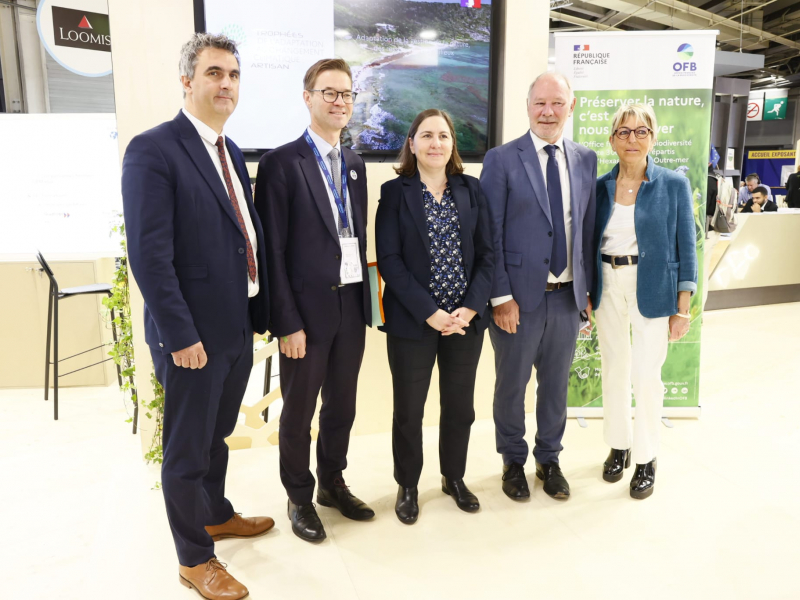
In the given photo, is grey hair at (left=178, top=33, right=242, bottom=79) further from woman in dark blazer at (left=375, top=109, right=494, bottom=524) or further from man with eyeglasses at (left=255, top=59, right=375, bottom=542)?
woman in dark blazer at (left=375, top=109, right=494, bottom=524)

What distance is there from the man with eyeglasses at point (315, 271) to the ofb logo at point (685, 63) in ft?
7.07

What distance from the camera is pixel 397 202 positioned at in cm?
230

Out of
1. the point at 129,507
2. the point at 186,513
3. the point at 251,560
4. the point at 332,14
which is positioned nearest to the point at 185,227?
the point at 186,513

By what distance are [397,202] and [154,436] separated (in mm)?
1862

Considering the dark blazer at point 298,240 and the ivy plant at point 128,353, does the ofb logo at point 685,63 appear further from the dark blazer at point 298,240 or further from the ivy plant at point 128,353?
the ivy plant at point 128,353

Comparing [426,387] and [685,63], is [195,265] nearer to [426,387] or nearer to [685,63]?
[426,387]

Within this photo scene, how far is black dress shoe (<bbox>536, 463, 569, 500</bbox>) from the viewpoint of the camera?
2684 mm

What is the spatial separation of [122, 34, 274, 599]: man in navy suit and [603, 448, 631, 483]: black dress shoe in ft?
5.94

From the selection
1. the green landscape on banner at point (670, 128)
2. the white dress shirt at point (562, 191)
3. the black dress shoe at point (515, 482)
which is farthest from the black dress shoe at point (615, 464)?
the green landscape on banner at point (670, 128)

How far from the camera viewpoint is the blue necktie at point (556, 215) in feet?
8.29

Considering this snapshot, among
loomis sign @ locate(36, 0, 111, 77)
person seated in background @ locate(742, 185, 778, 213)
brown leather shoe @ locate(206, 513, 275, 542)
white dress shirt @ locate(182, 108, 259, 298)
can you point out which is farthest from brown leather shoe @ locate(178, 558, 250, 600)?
person seated in background @ locate(742, 185, 778, 213)

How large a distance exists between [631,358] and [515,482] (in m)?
0.82

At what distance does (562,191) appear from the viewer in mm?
2553

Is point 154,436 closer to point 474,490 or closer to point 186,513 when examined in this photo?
point 186,513
